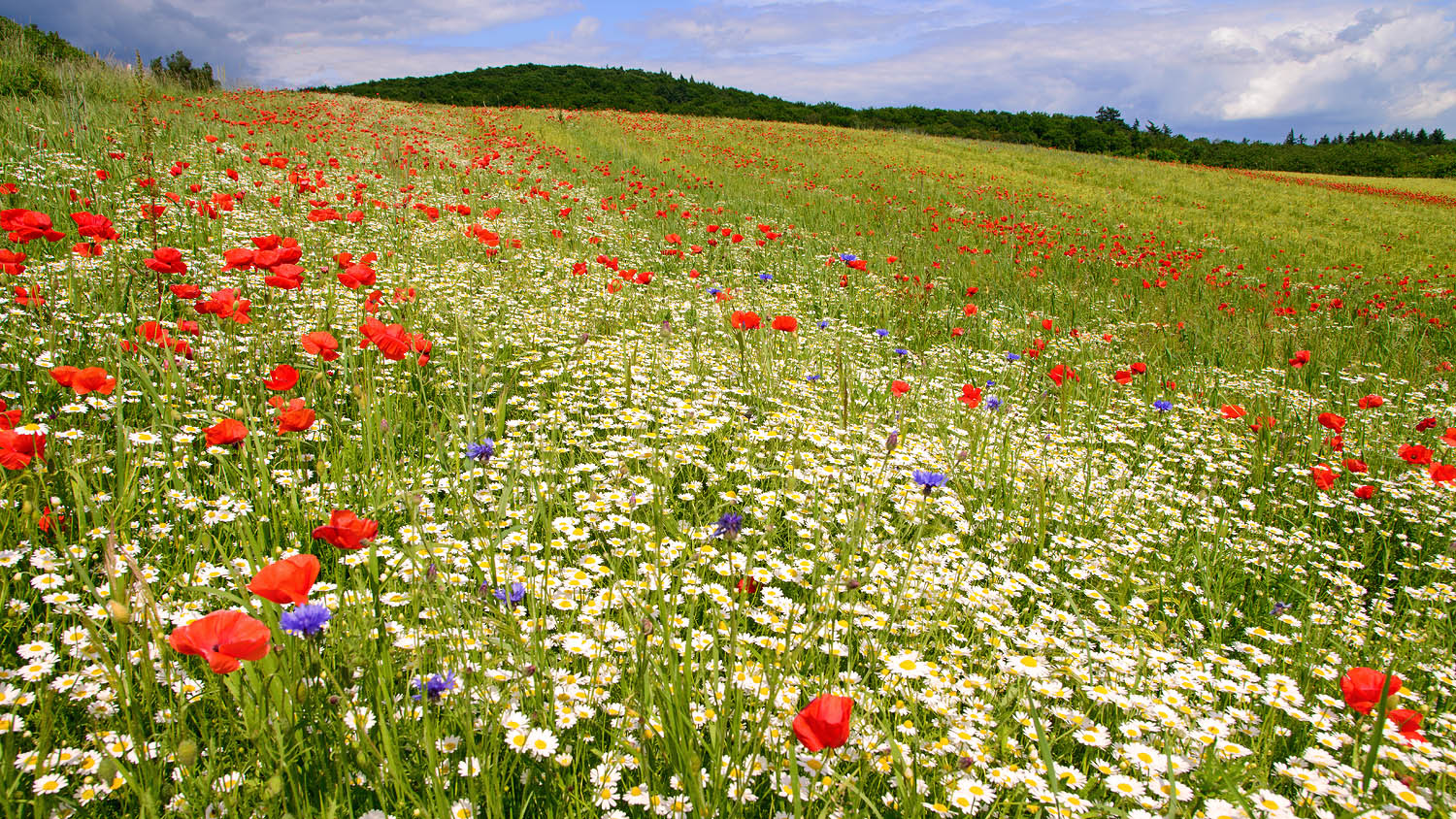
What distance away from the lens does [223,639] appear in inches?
46.0

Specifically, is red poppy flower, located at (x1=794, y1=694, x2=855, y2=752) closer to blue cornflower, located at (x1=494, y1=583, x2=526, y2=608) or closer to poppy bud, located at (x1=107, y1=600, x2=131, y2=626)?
blue cornflower, located at (x1=494, y1=583, x2=526, y2=608)

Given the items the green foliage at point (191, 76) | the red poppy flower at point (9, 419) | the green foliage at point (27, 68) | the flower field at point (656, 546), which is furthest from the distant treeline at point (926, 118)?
the red poppy flower at point (9, 419)

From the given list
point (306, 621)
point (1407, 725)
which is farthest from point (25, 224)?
point (1407, 725)

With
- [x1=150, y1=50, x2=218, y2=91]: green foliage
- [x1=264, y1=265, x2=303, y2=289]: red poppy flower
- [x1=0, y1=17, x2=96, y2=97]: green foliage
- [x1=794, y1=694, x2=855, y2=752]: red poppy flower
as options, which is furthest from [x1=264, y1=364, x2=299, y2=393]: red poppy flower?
[x1=150, y1=50, x2=218, y2=91]: green foliage

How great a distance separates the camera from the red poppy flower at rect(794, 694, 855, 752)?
118 cm

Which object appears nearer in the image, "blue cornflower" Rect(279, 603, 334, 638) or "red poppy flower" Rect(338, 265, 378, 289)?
"blue cornflower" Rect(279, 603, 334, 638)

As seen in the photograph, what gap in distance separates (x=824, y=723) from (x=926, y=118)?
5180 cm

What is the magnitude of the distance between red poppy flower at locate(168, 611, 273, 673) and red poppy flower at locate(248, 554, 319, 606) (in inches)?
2.2

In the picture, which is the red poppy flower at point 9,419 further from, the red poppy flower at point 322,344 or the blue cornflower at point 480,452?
the blue cornflower at point 480,452

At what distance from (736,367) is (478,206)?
5655 mm

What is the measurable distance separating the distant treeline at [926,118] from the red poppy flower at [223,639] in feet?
144

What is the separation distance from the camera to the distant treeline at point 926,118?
141ft

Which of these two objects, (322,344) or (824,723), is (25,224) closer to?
→ (322,344)

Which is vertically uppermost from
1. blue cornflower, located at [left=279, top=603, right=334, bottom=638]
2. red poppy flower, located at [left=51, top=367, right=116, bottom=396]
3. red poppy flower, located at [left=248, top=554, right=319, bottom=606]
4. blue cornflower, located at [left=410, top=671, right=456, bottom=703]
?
red poppy flower, located at [left=51, top=367, right=116, bottom=396]
